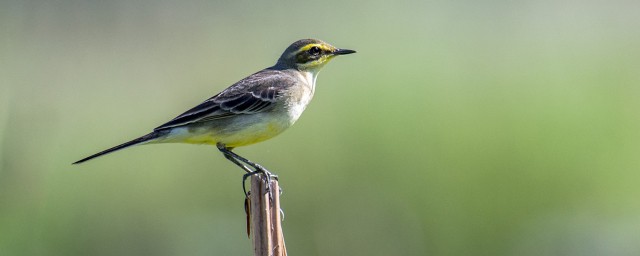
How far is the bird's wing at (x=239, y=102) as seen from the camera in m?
5.84

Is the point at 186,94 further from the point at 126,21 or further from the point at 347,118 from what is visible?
the point at 126,21

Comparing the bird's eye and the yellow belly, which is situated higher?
the bird's eye

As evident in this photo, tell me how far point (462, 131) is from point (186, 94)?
8.87 feet

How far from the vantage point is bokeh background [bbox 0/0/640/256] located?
7938mm

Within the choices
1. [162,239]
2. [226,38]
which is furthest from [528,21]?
[162,239]

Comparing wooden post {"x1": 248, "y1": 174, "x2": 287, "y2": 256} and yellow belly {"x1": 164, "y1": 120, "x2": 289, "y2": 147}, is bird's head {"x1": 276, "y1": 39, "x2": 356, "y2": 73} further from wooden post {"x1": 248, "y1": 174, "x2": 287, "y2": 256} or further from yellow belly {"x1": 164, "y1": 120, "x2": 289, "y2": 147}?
wooden post {"x1": 248, "y1": 174, "x2": 287, "y2": 256}

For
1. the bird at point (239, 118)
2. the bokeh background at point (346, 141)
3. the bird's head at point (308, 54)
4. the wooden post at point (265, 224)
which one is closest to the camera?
the wooden post at point (265, 224)

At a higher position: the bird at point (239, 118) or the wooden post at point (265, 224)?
the bird at point (239, 118)

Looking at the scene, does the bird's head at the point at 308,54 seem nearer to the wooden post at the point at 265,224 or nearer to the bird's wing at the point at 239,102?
the bird's wing at the point at 239,102

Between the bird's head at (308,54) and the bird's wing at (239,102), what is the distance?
0.48m

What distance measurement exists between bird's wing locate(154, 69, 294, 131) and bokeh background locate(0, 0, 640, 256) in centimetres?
187

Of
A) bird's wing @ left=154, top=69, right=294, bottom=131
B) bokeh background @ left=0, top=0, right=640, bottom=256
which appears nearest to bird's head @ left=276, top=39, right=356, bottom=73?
bird's wing @ left=154, top=69, right=294, bottom=131

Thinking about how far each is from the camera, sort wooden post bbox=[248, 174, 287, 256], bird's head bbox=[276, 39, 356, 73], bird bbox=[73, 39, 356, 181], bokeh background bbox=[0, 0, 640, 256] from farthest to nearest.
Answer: bokeh background bbox=[0, 0, 640, 256]
bird's head bbox=[276, 39, 356, 73]
bird bbox=[73, 39, 356, 181]
wooden post bbox=[248, 174, 287, 256]

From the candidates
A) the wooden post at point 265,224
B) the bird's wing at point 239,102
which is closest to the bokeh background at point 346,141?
the bird's wing at point 239,102
